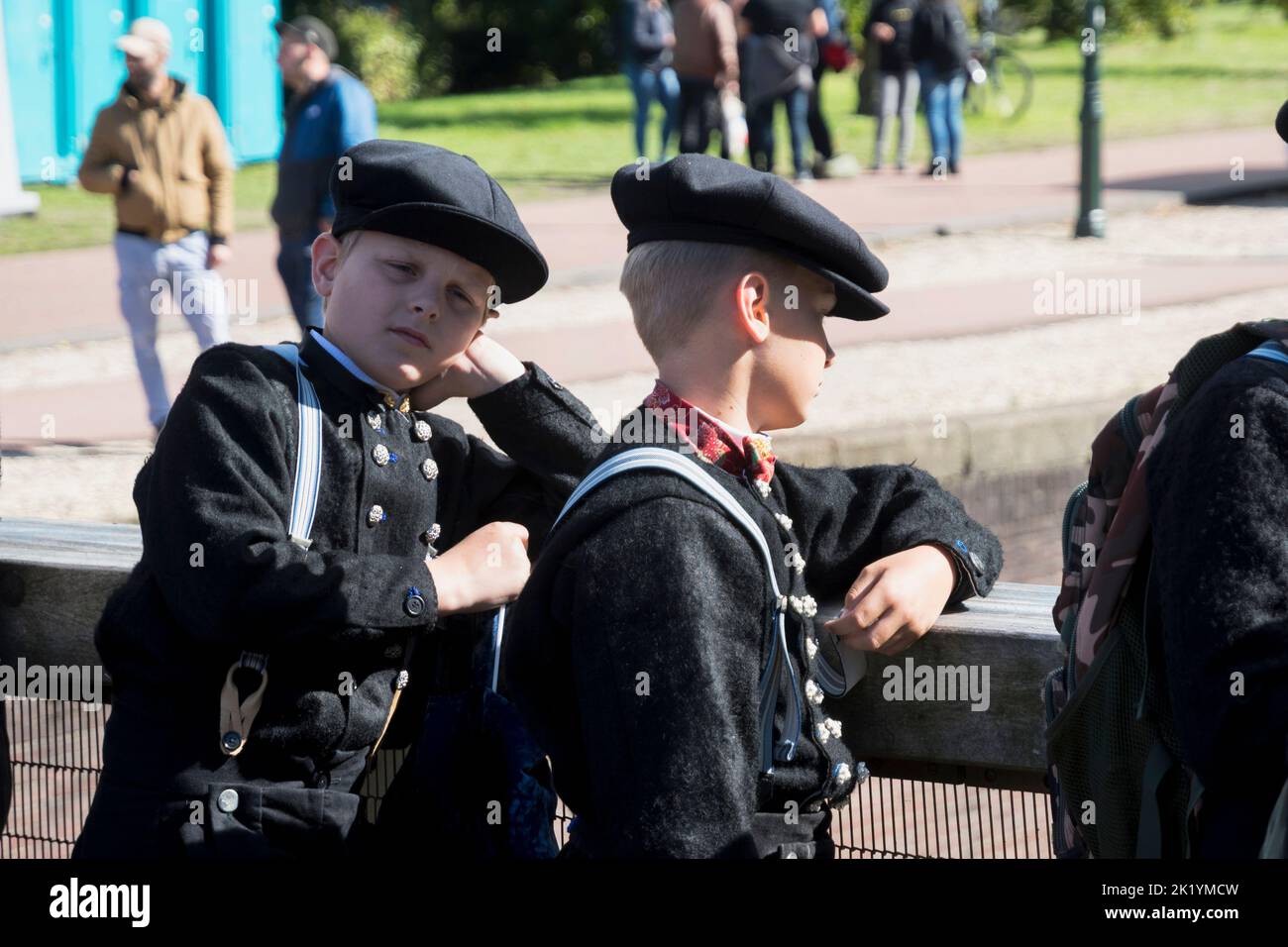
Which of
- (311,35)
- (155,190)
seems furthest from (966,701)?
(311,35)

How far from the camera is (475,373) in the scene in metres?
2.87

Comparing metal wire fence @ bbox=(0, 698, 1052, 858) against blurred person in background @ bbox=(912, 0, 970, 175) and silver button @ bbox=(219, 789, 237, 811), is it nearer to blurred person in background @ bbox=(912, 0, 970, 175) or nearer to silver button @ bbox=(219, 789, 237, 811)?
silver button @ bbox=(219, 789, 237, 811)

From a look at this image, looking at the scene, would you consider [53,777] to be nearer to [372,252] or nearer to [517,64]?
[372,252]

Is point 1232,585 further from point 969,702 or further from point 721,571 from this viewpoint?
point 969,702

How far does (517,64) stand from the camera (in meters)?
35.0

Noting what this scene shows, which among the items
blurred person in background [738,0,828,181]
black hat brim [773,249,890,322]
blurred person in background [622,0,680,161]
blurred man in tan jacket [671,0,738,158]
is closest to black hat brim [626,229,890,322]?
black hat brim [773,249,890,322]

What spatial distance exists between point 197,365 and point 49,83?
1970 cm

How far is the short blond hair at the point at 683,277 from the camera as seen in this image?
2.32 meters

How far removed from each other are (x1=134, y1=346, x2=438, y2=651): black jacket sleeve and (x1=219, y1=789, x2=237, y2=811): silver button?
200mm

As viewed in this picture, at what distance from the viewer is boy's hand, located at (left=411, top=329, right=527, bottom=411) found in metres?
2.84

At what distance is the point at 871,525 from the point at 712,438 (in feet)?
1.40
